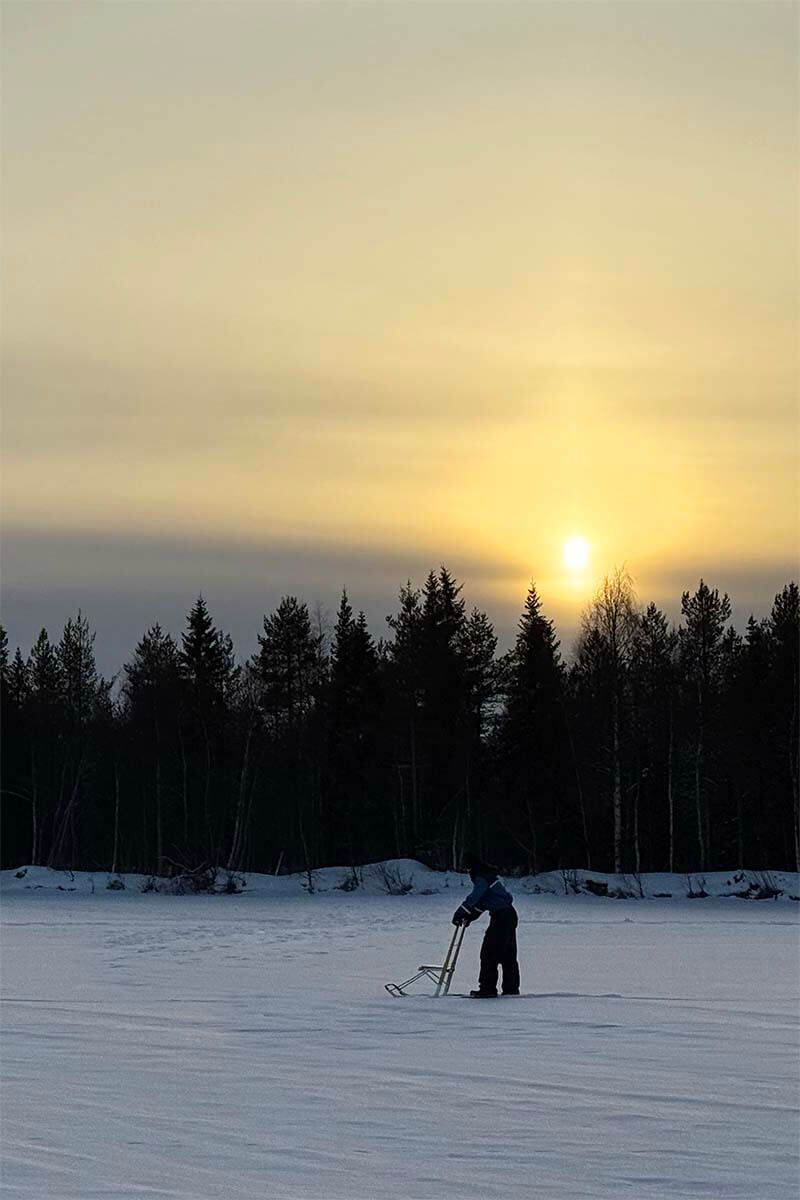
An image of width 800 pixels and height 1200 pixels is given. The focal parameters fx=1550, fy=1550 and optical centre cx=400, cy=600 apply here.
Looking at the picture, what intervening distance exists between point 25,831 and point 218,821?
12.6 meters

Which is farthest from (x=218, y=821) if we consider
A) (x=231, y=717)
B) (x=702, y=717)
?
(x=702, y=717)

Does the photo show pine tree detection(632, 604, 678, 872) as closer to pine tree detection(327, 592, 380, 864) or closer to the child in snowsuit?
pine tree detection(327, 592, 380, 864)

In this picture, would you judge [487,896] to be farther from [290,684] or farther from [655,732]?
[290,684]

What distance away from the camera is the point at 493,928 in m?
19.0

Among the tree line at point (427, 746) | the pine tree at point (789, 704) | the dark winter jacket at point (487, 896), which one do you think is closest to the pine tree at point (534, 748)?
the tree line at point (427, 746)

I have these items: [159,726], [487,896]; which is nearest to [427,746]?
[159,726]

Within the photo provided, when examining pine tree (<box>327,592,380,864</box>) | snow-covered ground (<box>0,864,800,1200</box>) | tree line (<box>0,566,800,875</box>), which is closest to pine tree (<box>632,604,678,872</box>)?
tree line (<box>0,566,800,875</box>)

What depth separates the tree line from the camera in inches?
2424

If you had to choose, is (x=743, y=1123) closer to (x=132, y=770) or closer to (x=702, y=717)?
(x=702, y=717)

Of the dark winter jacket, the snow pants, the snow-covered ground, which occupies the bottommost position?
the snow-covered ground

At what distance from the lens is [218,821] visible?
7569 cm

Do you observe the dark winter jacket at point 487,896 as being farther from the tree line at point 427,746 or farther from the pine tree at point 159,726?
the pine tree at point 159,726

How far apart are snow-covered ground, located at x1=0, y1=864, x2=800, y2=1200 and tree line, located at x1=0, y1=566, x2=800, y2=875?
111 feet

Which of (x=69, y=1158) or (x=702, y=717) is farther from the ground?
(x=702, y=717)
